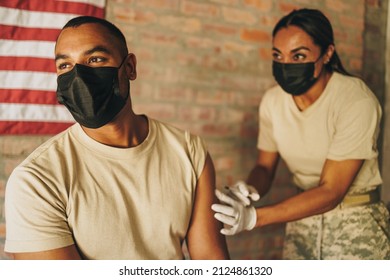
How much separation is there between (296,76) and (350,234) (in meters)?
0.67

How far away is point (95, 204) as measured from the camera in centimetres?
121

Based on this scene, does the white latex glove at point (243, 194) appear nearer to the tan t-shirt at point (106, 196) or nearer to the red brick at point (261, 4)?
the tan t-shirt at point (106, 196)

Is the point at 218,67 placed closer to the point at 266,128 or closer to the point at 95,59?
the point at 266,128

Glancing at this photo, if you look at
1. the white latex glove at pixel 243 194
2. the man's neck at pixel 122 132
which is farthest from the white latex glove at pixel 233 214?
the man's neck at pixel 122 132

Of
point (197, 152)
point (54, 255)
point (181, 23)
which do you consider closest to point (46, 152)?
point (54, 255)

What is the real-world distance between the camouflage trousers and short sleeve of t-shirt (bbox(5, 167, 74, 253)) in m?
1.03

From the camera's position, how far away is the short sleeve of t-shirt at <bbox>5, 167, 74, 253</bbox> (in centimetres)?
111

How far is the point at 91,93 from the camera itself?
1.21 m

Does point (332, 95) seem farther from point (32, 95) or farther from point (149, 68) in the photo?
point (32, 95)

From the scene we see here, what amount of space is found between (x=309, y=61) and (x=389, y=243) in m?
0.80

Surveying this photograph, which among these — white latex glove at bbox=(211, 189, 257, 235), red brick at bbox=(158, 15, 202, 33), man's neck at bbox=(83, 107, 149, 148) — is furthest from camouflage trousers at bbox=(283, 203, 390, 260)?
red brick at bbox=(158, 15, 202, 33)

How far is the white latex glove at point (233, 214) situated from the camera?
1.42m
